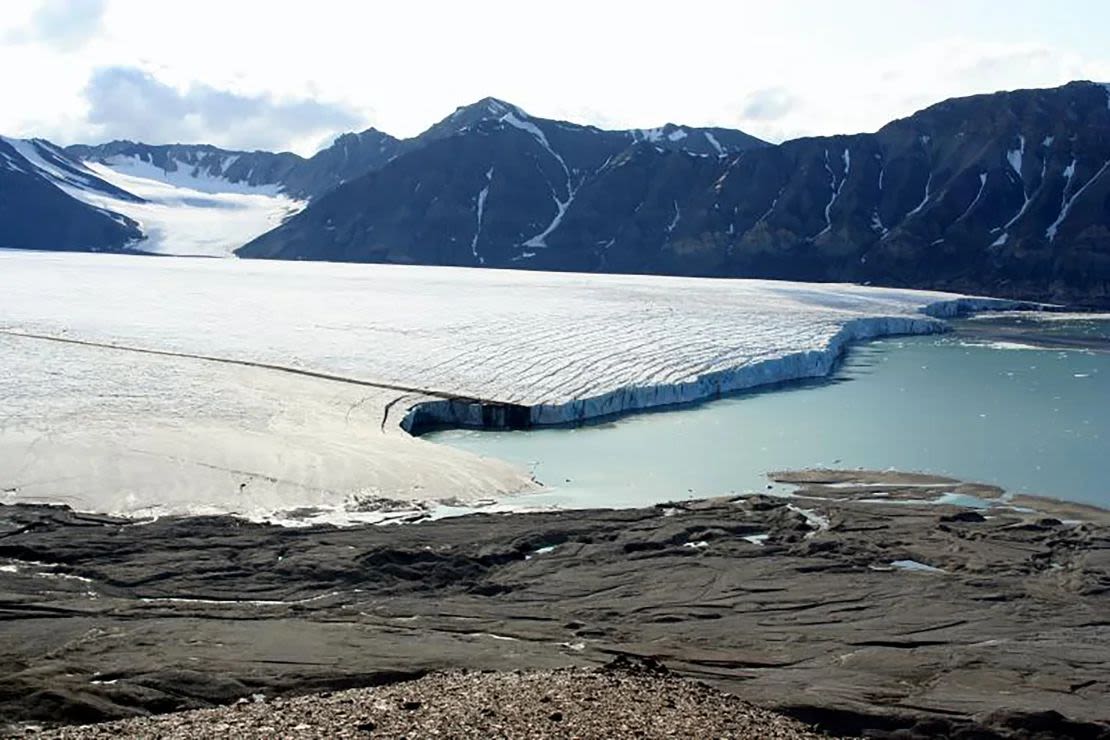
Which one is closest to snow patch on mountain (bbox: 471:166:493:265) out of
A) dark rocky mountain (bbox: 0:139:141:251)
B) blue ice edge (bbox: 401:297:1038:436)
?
dark rocky mountain (bbox: 0:139:141:251)

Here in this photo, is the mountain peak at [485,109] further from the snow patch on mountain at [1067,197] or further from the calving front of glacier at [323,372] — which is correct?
the calving front of glacier at [323,372]

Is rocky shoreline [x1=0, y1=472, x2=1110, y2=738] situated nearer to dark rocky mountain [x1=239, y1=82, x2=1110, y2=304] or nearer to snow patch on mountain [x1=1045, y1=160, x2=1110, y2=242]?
dark rocky mountain [x1=239, y1=82, x2=1110, y2=304]

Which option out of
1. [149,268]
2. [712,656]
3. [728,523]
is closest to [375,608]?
[712,656]

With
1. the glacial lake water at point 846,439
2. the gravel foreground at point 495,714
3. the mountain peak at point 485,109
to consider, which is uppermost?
the mountain peak at point 485,109

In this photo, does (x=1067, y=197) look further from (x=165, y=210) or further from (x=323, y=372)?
(x=165, y=210)

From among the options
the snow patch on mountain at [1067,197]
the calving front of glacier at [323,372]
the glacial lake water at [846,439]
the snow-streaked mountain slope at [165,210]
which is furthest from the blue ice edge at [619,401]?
the snow-streaked mountain slope at [165,210]

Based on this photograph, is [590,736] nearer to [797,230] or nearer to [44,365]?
[44,365]
